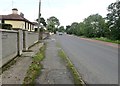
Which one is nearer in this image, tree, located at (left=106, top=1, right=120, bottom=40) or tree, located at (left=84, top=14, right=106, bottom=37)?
tree, located at (left=106, top=1, right=120, bottom=40)

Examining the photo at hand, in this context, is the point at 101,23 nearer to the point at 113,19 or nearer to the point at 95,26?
the point at 95,26

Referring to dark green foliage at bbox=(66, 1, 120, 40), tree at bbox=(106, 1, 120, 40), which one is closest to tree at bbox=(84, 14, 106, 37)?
dark green foliage at bbox=(66, 1, 120, 40)

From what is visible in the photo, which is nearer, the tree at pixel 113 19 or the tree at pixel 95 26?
the tree at pixel 113 19

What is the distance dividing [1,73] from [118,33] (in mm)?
51805

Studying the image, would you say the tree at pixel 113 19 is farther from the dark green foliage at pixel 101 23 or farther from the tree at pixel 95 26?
the tree at pixel 95 26

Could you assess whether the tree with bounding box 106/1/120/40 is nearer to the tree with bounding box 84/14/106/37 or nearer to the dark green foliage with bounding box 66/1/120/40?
the dark green foliage with bounding box 66/1/120/40

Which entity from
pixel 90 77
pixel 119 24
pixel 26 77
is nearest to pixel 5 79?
pixel 26 77

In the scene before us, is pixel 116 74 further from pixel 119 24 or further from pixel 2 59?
pixel 119 24

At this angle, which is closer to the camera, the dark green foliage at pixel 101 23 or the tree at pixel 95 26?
the dark green foliage at pixel 101 23

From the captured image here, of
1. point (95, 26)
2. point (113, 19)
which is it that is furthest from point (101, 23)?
point (113, 19)

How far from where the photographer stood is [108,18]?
227 ft

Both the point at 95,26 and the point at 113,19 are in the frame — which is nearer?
the point at 113,19

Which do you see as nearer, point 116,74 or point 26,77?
point 26,77

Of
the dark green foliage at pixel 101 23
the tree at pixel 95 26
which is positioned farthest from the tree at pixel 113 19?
the tree at pixel 95 26
